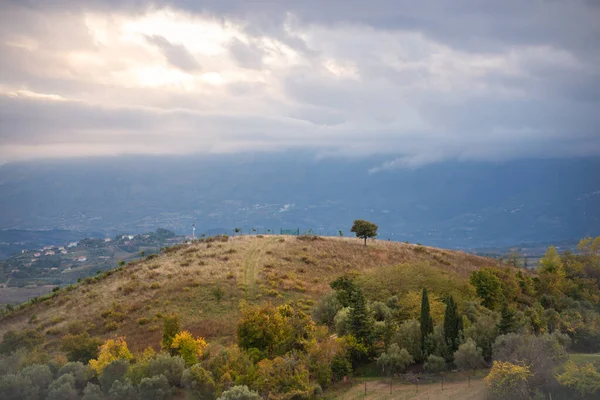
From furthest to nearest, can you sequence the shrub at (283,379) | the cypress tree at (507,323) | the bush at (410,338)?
the bush at (410,338) < the cypress tree at (507,323) < the shrub at (283,379)

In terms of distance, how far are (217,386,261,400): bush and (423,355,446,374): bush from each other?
15.4m

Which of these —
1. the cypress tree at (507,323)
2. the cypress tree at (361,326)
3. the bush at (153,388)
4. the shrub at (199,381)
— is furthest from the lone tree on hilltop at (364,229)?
the bush at (153,388)

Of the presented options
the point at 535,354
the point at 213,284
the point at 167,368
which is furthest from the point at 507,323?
the point at 213,284

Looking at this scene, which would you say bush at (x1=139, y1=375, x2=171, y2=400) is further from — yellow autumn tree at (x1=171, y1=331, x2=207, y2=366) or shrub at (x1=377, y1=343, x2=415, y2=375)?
shrub at (x1=377, y1=343, x2=415, y2=375)

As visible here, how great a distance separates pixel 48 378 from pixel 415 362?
99.0 ft

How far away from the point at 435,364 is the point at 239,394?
17.1 m

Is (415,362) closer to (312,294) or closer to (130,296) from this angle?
(312,294)

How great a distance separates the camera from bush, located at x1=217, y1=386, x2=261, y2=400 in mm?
30703

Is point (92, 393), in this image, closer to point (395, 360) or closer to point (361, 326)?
point (361, 326)

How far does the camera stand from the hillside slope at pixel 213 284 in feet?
177

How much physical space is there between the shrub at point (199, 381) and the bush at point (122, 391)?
3.70 metres

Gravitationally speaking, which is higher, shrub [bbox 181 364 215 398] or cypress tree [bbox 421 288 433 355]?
cypress tree [bbox 421 288 433 355]

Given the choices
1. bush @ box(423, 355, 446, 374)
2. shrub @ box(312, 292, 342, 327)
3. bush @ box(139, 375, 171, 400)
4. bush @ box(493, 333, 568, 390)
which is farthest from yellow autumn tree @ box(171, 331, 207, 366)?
bush @ box(493, 333, 568, 390)

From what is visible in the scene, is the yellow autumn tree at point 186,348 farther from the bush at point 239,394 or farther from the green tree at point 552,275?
the green tree at point 552,275
